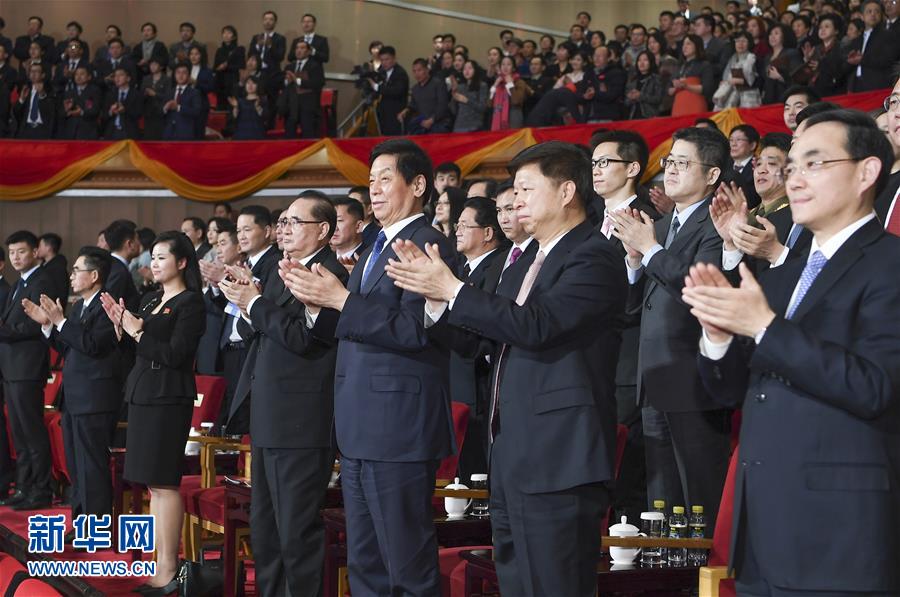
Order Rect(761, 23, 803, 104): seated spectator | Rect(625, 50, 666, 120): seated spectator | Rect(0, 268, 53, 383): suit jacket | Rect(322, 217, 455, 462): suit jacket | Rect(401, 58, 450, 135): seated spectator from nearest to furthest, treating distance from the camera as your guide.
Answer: Rect(322, 217, 455, 462): suit jacket
Rect(0, 268, 53, 383): suit jacket
Rect(761, 23, 803, 104): seated spectator
Rect(625, 50, 666, 120): seated spectator
Rect(401, 58, 450, 135): seated spectator

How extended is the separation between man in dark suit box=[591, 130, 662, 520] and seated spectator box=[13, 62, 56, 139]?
8062 mm

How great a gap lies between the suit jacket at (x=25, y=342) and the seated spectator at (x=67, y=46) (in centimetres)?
557

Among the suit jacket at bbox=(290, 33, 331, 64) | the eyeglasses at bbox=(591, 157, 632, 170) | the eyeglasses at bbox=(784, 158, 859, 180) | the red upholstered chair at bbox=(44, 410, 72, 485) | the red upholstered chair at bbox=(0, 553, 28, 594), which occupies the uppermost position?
the suit jacket at bbox=(290, 33, 331, 64)

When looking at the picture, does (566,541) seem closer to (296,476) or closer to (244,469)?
(296,476)

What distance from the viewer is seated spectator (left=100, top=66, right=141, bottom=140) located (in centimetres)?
1070

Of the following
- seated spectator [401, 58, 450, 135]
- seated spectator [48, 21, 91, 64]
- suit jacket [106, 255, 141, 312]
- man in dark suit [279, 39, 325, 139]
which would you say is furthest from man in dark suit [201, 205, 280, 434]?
seated spectator [48, 21, 91, 64]

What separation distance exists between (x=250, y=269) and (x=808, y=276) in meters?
3.04

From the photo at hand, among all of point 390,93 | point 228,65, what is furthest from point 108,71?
point 390,93

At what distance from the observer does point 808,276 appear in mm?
1994

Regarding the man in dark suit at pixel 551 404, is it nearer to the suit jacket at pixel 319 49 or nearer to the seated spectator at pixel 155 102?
the suit jacket at pixel 319 49

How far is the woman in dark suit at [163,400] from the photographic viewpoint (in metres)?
4.08

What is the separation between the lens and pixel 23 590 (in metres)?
2.01

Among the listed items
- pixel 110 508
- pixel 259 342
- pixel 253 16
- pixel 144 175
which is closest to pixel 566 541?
pixel 259 342

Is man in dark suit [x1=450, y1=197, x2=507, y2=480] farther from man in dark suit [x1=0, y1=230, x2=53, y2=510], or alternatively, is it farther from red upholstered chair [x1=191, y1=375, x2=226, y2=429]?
man in dark suit [x1=0, y1=230, x2=53, y2=510]
